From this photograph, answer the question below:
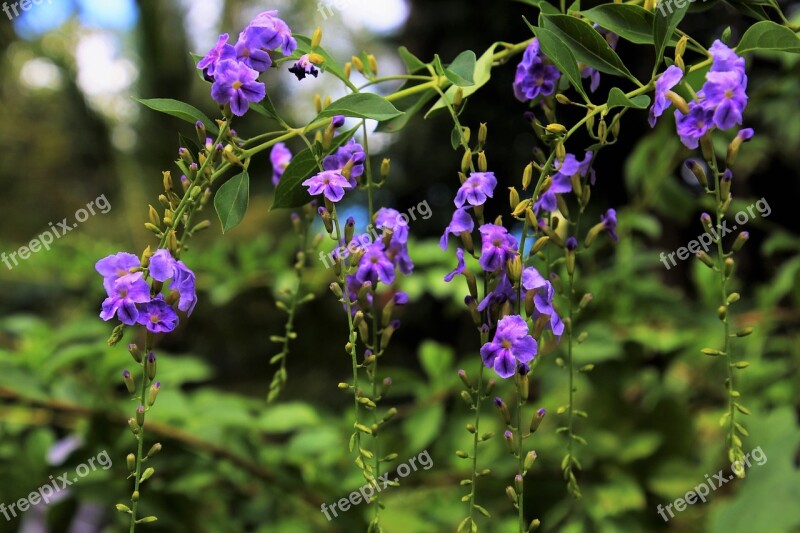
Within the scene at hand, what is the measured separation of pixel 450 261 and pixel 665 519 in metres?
0.66

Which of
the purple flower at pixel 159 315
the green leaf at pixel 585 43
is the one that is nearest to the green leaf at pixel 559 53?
the green leaf at pixel 585 43

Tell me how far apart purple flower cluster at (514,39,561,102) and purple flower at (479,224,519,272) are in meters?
0.17

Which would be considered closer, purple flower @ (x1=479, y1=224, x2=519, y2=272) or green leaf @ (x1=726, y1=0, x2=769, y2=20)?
purple flower @ (x1=479, y1=224, x2=519, y2=272)

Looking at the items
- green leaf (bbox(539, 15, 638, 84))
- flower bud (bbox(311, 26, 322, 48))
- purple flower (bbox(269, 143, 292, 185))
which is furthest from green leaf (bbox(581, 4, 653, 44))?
purple flower (bbox(269, 143, 292, 185))

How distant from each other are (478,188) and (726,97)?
188mm

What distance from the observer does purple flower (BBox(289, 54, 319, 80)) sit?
1.98ft

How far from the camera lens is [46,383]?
1.32 metres

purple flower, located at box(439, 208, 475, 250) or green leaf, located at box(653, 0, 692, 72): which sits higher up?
purple flower, located at box(439, 208, 475, 250)

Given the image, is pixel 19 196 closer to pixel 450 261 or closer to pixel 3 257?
pixel 3 257

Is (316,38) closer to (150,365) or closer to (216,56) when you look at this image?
(216,56)

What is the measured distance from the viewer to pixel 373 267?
0.63 meters

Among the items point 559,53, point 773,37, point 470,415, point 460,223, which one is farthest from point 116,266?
point 470,415

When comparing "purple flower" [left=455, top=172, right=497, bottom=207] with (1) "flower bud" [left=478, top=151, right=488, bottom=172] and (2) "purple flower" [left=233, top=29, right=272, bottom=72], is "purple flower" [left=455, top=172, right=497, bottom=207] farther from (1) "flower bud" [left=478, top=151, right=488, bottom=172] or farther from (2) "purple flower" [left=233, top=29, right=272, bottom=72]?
(2) "purple flower" [left=233, top=29, right=272, bottom=72]

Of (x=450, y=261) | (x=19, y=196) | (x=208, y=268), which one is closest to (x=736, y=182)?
(x=450, y=261)
